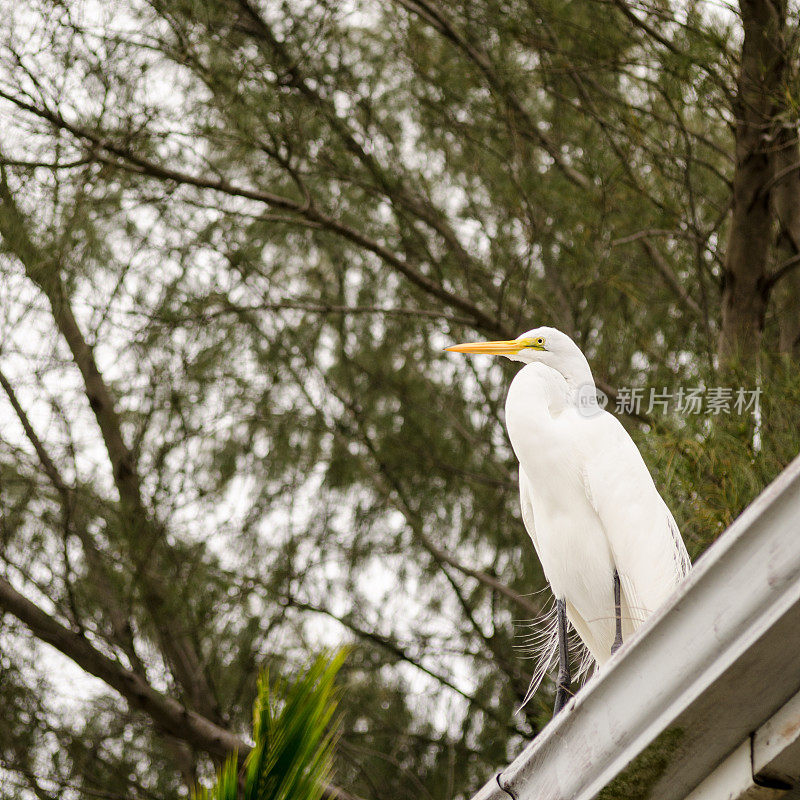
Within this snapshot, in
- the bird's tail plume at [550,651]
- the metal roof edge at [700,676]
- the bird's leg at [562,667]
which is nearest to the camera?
the metal roof edge at [700,676]

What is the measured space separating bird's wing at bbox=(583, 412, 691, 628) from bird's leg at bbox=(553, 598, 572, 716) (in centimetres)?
12

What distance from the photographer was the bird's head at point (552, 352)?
6.32 feet

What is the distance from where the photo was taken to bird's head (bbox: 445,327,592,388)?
1.93 m

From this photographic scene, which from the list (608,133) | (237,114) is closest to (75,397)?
(237,114)

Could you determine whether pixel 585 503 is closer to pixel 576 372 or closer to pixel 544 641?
pixel 576 372

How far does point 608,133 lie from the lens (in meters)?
3.12

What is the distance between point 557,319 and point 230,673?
60.1 inches

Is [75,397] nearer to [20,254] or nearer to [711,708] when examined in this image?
[20,254]

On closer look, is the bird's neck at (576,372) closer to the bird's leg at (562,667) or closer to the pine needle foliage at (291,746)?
the bird's leg at (562,667)

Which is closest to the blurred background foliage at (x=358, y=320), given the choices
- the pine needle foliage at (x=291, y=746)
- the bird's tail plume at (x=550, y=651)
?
the bird's tail plume at (x=550, y=651)

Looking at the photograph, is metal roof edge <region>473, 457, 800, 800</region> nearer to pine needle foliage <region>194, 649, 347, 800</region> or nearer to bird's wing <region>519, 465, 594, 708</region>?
pine needle foliage <region>194, 649, 347, 800</region>

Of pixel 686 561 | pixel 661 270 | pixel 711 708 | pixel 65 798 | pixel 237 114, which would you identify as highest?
pixel 661 270

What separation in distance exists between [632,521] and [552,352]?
1.09 feet

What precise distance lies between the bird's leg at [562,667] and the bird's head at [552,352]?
398mm
